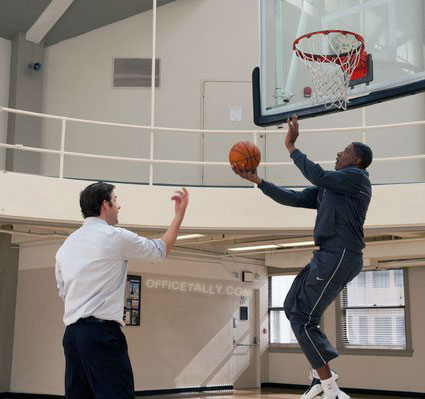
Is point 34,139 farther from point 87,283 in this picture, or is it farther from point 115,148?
point 87,283

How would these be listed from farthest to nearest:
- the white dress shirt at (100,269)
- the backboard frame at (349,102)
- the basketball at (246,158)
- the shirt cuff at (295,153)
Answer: the backboard frame at (349,102) → the basketball at (246,158) → the shirt cuff at (295,153) → the white dress shirt at (100,269)

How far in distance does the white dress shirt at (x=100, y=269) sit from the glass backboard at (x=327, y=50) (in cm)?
348

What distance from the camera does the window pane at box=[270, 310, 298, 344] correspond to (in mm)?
16578

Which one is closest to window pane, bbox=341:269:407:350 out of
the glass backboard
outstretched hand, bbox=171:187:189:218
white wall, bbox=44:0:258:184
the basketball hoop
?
white wall, bbox=44:0:258:184

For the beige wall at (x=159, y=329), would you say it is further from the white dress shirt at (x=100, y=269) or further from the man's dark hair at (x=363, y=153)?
the white dress shirt at (x=100, y=269)

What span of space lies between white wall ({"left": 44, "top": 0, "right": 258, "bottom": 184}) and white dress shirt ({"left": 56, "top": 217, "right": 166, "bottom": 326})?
10241 millimetres

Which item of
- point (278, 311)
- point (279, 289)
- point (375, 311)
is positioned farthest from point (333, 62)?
point (278, 311)

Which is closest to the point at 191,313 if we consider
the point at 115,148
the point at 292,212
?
the point at 115,148

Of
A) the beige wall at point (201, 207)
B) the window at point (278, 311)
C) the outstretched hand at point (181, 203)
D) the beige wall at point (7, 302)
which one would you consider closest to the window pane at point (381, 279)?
the window at point (278, 311)

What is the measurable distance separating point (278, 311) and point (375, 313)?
255cm

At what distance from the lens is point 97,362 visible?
346 cm

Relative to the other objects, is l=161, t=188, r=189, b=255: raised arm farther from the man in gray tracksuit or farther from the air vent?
the air vent

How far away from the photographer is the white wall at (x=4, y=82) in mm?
13445

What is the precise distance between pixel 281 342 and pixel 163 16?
8009 mm
